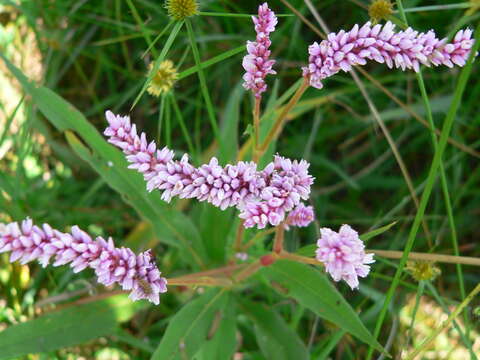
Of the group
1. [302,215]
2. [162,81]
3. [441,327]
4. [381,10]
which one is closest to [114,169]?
[162,81]

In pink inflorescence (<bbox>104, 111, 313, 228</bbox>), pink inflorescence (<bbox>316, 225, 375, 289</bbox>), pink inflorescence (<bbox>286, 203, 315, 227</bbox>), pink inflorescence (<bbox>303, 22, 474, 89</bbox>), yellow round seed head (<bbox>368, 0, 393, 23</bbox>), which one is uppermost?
yellow round seed head (<bbox>368, 0, 393, 23</bbox>)

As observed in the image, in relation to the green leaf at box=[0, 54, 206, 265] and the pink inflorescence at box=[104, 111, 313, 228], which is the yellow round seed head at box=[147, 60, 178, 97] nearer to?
the green leaf at box=[0, 54, 206, 265]

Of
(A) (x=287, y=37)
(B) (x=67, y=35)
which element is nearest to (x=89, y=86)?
(B) (x=67, y=35)

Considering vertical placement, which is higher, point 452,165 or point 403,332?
point 452,165

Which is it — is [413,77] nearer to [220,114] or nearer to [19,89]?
[220,114]

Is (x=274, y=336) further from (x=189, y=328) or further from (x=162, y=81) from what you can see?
(x=162, y=81)

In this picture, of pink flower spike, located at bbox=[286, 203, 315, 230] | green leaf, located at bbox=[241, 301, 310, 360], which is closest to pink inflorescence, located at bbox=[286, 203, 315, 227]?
pink flower spike, located at bbox=[286, 203, 315, 230]

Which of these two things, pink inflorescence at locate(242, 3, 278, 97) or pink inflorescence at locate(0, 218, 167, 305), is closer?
pink inflorescence at locate(0, 218, 167, 305)

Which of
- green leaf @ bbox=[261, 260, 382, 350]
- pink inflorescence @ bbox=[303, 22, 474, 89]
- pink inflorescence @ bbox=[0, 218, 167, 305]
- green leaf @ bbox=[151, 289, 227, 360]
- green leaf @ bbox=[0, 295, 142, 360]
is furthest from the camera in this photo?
green leaf @ bbox=[0, 295, 142, 360]
